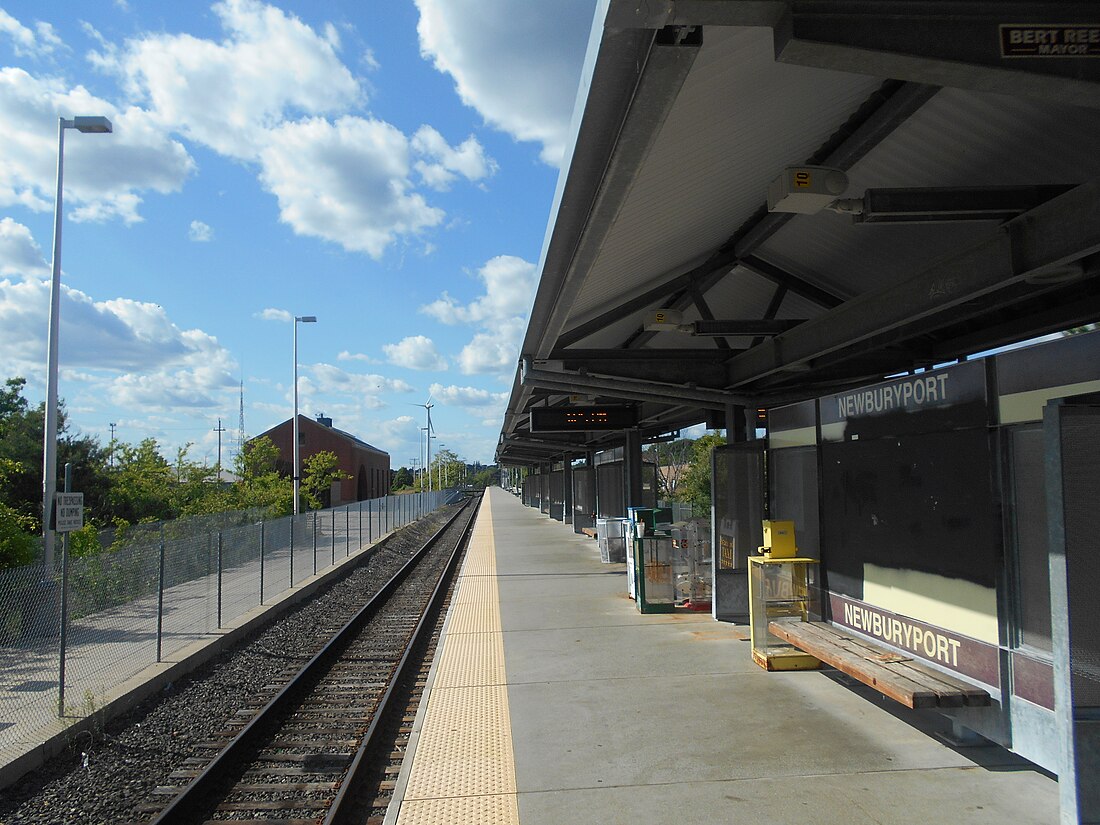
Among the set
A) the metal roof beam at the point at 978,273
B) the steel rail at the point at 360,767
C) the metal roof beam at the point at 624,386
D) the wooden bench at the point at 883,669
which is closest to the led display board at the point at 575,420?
the metal roof beam at the point at 624,386

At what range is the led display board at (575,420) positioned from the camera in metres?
17.4

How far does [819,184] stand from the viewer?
5.21 meters

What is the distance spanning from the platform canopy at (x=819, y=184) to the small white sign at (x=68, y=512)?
4631 mm

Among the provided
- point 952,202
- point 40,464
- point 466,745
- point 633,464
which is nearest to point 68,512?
point 466,745

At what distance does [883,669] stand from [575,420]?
11968 mm

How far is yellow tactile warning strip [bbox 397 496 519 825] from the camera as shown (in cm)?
489

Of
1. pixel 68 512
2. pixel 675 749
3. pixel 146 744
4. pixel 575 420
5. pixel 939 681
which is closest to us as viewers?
pixel 939 681

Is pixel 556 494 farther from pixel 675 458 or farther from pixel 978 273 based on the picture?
pixel 978 273

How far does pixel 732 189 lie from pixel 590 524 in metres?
22.7

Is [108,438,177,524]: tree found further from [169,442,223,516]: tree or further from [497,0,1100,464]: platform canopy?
[497,0,1100,464]: platform canopy

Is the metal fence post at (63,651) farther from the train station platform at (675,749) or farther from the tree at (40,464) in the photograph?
the tree at (40,464)

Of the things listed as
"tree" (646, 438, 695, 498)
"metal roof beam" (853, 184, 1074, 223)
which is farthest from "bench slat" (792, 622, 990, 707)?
"tree" (646, 438, 695, 498)

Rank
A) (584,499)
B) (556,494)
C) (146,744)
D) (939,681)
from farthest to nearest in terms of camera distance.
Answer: (556,494) < (584,499) < (146,744) < (939,681)

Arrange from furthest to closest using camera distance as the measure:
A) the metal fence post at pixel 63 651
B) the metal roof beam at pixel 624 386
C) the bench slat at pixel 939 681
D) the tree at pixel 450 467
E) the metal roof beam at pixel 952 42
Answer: the tree at pixel 450 467, the metal roof beam at pixel 624 386, the metal fence post at pixel 63 651, the bench slat at pixel 939 681, the metal roof beam at pixel 952 42
